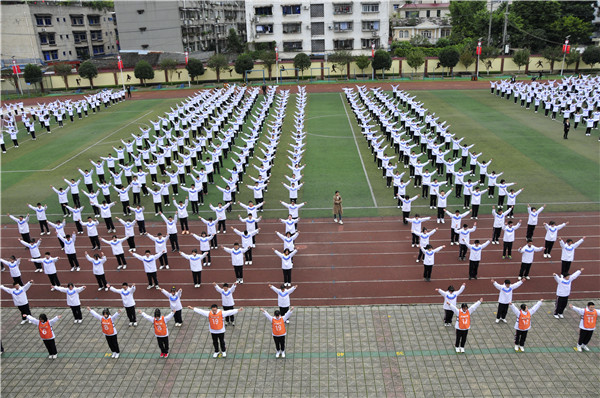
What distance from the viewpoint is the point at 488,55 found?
172ft

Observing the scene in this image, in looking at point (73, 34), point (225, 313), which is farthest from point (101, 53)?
point (225, 313)

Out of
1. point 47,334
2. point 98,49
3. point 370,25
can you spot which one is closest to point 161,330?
point 47,334

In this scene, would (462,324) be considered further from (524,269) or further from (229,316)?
(229,316)

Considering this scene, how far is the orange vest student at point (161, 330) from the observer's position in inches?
385

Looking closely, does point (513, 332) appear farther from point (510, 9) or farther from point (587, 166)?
point (510, 9)

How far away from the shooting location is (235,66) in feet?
174

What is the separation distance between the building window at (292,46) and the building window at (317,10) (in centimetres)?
381

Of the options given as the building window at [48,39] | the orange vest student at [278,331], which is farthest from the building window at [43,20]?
the orange vest student at [278,331]

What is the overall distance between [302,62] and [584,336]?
4641cm

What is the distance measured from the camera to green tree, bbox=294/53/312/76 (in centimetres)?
5222

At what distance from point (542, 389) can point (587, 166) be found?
15996mm

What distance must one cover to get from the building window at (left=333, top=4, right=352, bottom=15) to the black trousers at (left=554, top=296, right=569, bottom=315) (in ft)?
183

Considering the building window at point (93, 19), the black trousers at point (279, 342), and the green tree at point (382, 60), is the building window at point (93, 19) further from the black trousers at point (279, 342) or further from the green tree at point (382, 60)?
the black trousers at point (279, 342)

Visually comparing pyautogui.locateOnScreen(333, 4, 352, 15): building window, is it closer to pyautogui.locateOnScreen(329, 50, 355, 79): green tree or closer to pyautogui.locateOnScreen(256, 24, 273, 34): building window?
pyautogui.locateOnScreen(256, 24, 273, 34): building window
